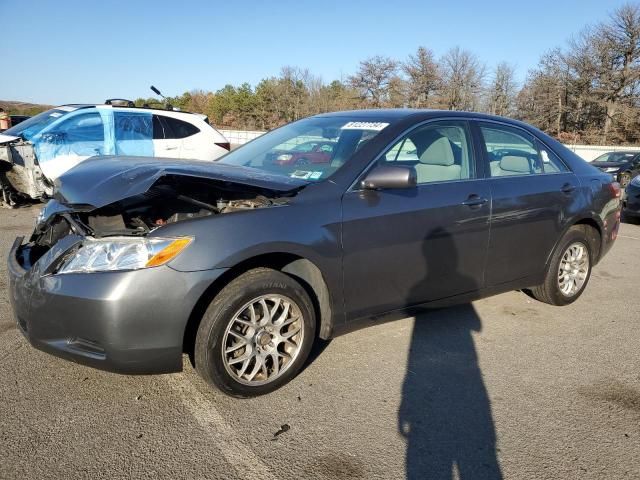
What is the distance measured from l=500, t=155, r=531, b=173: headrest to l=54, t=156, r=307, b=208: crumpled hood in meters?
1.86

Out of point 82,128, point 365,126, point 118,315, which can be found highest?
point 82,128

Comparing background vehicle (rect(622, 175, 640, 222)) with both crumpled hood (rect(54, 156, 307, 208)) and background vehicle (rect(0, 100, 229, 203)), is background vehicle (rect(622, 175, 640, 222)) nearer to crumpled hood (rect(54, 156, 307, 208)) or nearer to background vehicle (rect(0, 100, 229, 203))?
background vehicle (rect(0, 100, 229, 203))

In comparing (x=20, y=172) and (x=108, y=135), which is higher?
(x=108, y=135)

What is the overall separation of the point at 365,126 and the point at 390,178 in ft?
2.34

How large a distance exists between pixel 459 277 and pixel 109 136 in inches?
284

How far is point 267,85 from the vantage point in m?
60.2

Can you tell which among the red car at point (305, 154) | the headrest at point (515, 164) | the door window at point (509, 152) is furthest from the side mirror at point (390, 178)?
the headrest at point (515, 164)

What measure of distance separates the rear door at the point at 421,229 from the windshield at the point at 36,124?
7383 millimetres

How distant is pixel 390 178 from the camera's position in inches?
118

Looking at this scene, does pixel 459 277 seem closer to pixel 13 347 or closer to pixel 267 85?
pixel 13 347

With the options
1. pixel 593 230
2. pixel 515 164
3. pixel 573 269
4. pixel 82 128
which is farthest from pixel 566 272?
pixel 82 128

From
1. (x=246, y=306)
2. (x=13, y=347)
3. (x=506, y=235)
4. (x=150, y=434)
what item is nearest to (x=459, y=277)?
(x=506, y=235)

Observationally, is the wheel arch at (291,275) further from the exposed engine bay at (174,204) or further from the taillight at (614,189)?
the taillight at (614,189)

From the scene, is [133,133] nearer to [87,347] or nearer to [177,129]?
[177,129]
